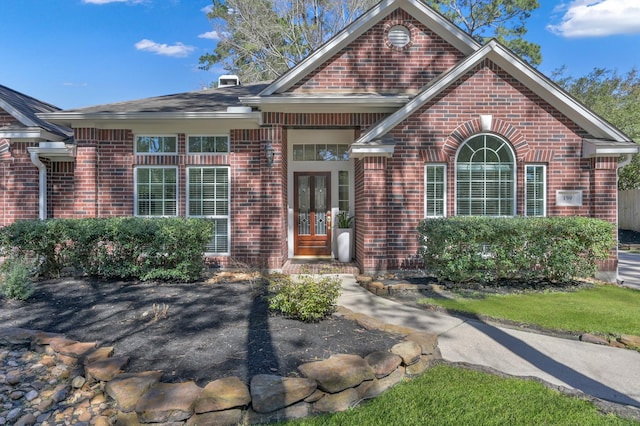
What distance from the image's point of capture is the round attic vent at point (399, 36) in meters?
9.15

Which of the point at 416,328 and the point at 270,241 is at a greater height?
the point at 270,241

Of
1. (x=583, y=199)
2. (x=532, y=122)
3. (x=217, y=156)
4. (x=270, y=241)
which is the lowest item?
(x=270, y=241)

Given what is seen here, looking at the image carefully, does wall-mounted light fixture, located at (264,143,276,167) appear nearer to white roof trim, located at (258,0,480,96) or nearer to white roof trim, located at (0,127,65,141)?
white roof trim, located at (258,0,480,96)

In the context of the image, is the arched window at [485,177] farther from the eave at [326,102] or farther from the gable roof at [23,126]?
Result: the gable roof at [23,126]

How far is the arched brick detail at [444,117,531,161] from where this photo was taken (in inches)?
319

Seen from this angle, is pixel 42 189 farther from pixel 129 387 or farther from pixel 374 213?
pixel 129 387

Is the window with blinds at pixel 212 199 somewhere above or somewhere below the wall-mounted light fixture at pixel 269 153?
below

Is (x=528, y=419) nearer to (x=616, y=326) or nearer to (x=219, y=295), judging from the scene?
(x=616, y=326)

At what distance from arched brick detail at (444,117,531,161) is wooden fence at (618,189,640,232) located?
15.7 meters

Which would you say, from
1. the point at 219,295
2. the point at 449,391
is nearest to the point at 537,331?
the point at 449,391

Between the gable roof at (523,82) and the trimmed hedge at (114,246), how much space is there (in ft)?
12.7

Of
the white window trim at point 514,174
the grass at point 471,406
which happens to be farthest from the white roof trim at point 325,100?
the grass at point 471,406

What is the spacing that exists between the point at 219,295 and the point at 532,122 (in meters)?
7.19

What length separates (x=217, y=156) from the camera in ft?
28.5
